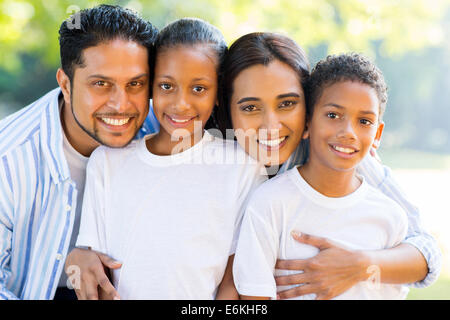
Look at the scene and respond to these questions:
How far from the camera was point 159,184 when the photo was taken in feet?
6.47

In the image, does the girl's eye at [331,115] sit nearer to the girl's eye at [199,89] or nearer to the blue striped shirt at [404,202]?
the blue striped shirt at [404,202]

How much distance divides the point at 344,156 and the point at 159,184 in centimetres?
79

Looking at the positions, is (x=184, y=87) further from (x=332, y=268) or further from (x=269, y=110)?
(x=332, y=268)

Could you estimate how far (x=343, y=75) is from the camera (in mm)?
1896

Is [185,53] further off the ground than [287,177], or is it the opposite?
[185,53]

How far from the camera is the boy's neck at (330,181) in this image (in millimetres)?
1907

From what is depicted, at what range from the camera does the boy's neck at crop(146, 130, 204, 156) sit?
2.05 metres

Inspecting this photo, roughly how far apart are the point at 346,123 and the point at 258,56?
1.54 ft

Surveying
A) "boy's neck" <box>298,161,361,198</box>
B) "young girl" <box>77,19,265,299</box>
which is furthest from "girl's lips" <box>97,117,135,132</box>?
"boy's neck" <box>298,161,361,198</box>

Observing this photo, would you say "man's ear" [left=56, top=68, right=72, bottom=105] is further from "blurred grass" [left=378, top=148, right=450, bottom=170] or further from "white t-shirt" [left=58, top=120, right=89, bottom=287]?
"blurred grass" [left=378, top=148, right=450, bottom=170]

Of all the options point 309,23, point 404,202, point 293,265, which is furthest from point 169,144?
point 309,23
